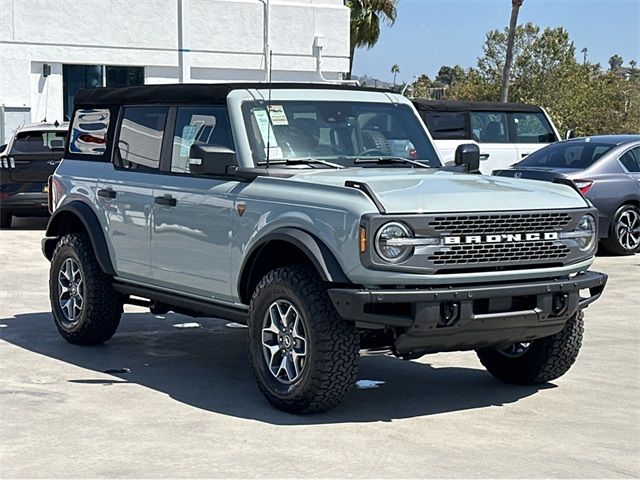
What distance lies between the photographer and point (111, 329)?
910cm

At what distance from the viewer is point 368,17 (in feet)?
142

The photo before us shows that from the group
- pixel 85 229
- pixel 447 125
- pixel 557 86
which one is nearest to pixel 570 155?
pixel 447 125

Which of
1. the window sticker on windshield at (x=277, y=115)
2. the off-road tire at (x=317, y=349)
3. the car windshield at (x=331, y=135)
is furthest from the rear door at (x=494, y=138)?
the off-road tire at (x=317, y=349)

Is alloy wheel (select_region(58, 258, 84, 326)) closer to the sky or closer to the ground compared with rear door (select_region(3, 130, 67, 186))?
closer to the ground

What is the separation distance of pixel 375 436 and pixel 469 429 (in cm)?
59

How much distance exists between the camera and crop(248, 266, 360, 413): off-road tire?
6.64m

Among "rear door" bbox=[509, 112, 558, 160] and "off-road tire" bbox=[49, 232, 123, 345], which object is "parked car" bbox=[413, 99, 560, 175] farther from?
"off-road tire" bbox=[49, 232, 123, 345]

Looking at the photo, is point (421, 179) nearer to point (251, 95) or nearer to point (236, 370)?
point (251, 95)

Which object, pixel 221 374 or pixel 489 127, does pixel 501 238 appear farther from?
pixel 489 127

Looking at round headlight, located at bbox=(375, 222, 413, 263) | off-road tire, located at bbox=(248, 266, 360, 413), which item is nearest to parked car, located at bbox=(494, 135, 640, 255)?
off-road tire, located at bbox=(248, 266, 360, 413)

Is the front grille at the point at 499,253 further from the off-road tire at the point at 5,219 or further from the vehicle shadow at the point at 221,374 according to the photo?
the off-road tire at the point at 5,219

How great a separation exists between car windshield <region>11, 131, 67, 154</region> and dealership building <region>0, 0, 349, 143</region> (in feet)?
38.4

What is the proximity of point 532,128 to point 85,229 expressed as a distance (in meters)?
11.8

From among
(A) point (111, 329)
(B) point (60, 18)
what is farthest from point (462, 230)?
(B) point (60, 18)
